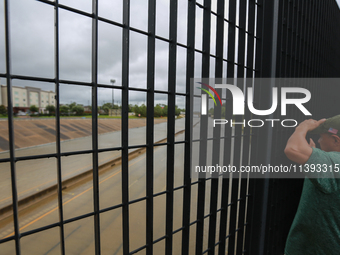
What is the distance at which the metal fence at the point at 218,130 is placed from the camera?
138cm

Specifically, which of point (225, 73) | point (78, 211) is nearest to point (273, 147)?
point (225, 73)

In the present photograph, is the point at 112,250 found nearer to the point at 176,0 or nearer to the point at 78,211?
the point at 78,211

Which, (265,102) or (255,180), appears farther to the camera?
(255,180)

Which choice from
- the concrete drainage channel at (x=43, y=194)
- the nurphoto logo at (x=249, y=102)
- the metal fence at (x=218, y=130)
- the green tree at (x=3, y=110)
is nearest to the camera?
the green tree at (x=3, y=110)

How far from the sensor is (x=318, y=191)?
200 centimetres

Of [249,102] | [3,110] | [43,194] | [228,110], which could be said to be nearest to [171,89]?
[228,110]

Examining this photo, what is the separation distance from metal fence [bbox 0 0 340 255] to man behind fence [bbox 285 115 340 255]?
67cm

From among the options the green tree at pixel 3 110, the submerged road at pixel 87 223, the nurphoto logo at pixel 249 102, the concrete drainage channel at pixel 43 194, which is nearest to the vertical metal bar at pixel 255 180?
the nurphoto logo at pixel 249 102

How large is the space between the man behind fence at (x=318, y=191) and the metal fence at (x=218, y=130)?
26.5 inches

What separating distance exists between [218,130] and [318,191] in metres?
1.11

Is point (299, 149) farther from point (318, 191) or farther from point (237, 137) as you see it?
point (237, 137)

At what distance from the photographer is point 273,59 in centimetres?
275

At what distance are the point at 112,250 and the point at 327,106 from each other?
6.40 meters

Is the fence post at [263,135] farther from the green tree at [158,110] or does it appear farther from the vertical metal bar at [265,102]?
the green tree at [158,110]
